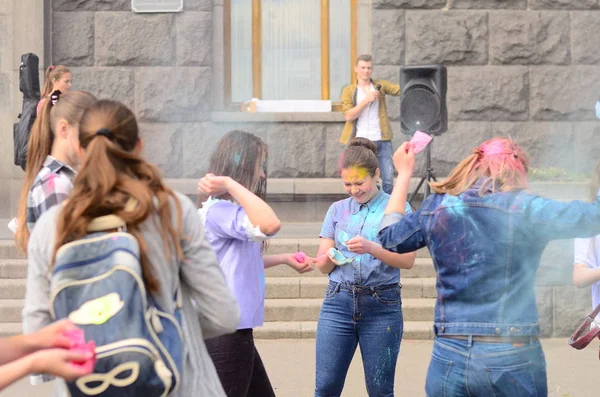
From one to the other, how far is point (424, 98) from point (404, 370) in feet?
12.1

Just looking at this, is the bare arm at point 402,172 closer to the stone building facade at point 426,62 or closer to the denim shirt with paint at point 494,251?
the denim shirt with paint at point 494,251

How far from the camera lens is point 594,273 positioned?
4.57 metres

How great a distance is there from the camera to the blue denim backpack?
8.47 feet

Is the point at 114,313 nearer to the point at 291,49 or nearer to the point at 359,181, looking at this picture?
the point at 359,181

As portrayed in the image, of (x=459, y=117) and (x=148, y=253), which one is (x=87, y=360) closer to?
(x=148, y=253)

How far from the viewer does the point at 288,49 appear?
497 inches

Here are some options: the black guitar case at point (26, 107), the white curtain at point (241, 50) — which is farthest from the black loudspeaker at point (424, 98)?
the black guitar case at point (26, 107)

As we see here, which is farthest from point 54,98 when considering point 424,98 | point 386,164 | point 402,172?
point 386,164

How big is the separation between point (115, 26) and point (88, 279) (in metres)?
9.38

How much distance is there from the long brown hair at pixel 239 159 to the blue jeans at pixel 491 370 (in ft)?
3.81

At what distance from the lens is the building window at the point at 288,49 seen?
1244 centimetres

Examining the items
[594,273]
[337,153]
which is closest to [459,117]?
[337,153]

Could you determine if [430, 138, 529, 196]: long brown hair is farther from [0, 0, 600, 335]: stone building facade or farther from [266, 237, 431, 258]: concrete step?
[0, 0, 600, 335]: stone building facade

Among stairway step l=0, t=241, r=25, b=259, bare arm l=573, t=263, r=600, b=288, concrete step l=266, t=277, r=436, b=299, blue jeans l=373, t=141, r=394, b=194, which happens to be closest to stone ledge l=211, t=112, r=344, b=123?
blue jeans l=373, t=141, r=394, b=194
